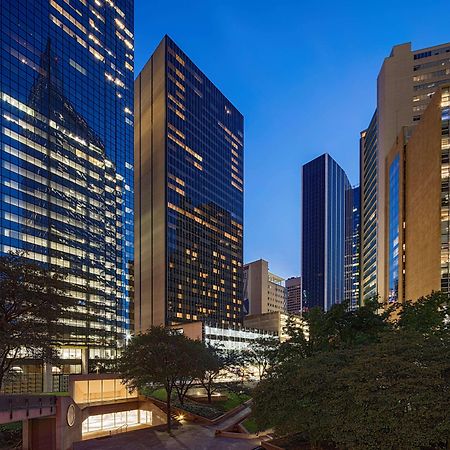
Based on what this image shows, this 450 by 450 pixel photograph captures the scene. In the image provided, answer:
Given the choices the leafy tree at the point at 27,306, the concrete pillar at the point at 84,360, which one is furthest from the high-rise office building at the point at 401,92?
the leafy tree at the point at 27,306

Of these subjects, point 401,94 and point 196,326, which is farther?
point 401,94

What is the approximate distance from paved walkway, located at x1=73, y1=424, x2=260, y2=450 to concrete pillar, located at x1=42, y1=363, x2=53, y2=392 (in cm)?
5873

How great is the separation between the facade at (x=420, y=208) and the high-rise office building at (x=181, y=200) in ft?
227

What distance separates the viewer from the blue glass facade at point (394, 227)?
9181cm

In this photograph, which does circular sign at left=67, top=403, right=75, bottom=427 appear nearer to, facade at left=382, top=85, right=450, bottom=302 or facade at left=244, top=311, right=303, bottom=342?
facade at left=382, top=85, right=450, bottom=302

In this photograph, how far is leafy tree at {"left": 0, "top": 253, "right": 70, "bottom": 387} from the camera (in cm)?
2636

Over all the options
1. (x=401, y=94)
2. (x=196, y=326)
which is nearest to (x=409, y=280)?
(x=196, y=326)

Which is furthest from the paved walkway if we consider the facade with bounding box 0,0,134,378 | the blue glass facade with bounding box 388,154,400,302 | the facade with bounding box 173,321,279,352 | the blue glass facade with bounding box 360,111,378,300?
the blue glass facade with bounding box 360,111,378,300

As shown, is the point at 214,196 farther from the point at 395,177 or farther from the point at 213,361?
the point at 213,361

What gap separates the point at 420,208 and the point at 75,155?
288 feet

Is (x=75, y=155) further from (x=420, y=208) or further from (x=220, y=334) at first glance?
(x=420, y=208)

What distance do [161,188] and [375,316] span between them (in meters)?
114

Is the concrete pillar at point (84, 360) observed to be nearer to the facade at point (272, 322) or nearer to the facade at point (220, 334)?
the facade at point (220, 334)

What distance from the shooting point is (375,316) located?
31234mm
